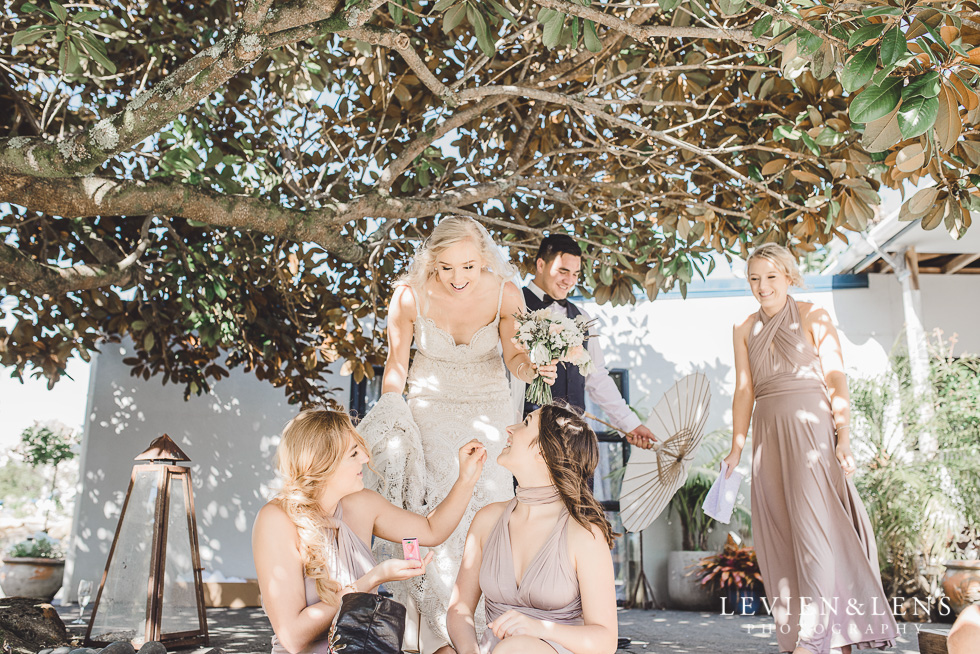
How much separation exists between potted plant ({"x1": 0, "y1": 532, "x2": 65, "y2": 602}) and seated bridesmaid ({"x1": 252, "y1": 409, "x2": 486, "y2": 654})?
5.81m

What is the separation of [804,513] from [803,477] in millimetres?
176

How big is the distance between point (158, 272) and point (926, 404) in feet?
22.9

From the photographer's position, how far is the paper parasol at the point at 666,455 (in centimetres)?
415

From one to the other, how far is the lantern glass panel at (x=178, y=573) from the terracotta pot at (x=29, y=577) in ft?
11.2

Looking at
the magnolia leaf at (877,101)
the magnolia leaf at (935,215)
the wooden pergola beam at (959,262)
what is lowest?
the magnolia leaf at (877,101)

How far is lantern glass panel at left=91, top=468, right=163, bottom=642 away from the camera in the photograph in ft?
13.8

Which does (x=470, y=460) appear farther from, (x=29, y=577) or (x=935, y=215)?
(x=29, y=577)

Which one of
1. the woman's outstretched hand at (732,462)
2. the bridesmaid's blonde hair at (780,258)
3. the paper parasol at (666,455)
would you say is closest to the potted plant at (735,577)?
the paper parasol at (666,455)

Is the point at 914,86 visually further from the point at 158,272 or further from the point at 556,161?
the point at 158,272

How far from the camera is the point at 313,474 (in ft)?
8.12

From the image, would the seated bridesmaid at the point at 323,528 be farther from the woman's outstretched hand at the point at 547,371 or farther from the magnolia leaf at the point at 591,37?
Result: the magnolia leaf at the point at 591,37

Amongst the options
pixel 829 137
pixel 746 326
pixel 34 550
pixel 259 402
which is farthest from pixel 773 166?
pixel 34 550

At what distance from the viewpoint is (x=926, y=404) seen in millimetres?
7422

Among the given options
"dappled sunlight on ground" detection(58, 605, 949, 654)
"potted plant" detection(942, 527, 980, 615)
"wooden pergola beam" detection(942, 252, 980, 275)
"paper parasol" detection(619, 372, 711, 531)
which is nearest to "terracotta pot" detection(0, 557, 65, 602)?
"dappled sunlight on ground" detection(58, 605, 949, 654)
